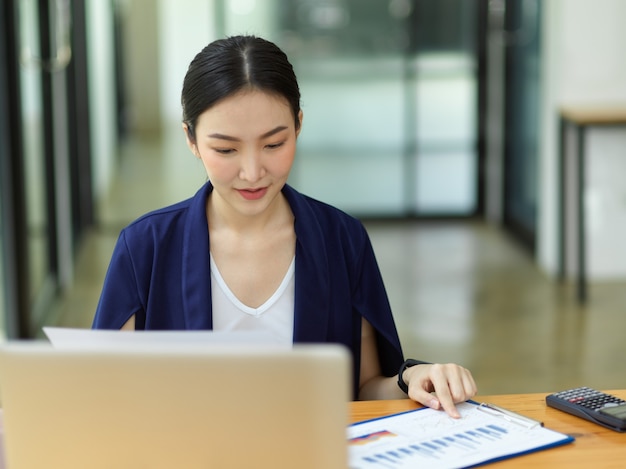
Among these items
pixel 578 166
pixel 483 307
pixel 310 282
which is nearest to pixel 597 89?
pixel 578 166

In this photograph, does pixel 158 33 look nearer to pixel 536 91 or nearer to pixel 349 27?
pixel 349 27

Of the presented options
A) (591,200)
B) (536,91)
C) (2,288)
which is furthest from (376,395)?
(536,91)

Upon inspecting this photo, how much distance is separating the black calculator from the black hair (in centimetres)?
62

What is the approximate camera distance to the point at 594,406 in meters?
1.59

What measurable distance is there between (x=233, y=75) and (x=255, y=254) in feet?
1.03

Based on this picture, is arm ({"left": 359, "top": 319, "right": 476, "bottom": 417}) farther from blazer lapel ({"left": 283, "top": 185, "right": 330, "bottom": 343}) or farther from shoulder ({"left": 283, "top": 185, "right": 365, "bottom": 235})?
shoulder ({"left": 283, "top": 185, "right": 365, "bottom": 235})

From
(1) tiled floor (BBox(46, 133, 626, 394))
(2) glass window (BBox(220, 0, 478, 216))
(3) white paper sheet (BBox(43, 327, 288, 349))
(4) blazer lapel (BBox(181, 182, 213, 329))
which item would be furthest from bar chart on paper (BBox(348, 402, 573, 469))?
(2) glass window (BBox(220, 0, 478, 216))

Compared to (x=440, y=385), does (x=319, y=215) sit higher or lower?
higher

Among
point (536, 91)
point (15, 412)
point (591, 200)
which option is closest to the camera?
point (15, 412)

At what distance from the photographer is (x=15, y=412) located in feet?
3.79

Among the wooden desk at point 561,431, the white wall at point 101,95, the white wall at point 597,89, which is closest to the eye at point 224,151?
the wooden desk at point 561,431

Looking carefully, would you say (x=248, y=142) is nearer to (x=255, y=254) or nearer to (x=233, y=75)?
(x=233, y=75)

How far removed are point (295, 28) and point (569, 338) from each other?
2.68 metres

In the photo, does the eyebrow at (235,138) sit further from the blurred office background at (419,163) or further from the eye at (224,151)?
the blurred office background at (419,163)
